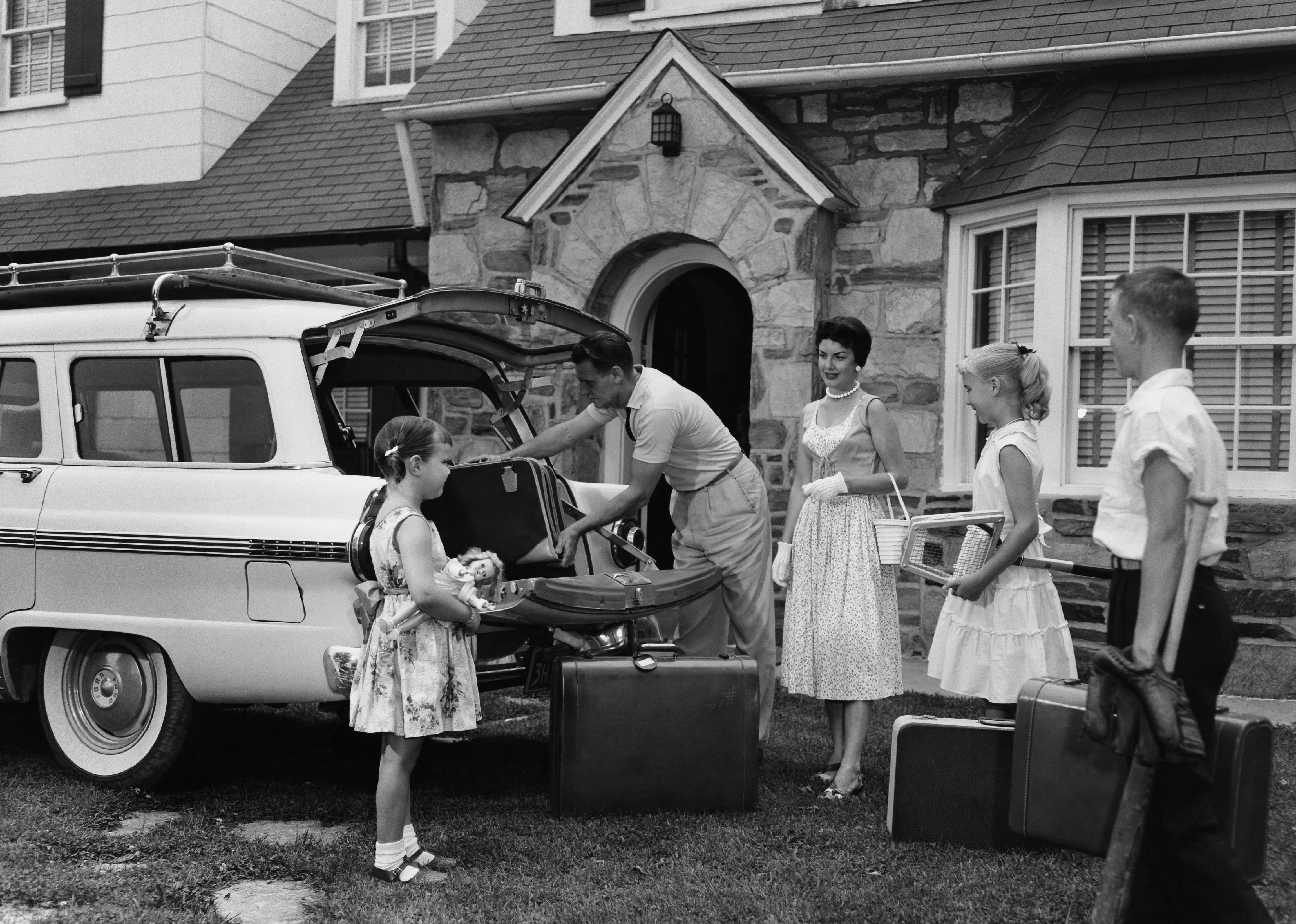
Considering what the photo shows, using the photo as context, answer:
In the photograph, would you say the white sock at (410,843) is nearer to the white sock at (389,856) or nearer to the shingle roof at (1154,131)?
the white sock at (389,856)

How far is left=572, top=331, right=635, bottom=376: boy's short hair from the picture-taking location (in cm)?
584

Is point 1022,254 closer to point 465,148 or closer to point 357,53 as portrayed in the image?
point 465,148

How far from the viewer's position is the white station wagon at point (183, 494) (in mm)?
5152

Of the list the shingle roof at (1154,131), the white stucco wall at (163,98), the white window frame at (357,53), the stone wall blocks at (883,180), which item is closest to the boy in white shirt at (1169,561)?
the shingle roof at (1154,131)

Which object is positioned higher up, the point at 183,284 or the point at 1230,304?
the point at 1230,304

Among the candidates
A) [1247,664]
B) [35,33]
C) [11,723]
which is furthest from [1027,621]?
[35,33]

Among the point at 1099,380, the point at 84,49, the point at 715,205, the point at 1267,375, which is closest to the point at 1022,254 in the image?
the point at 1099,380

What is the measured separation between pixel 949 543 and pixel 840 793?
3.68ft

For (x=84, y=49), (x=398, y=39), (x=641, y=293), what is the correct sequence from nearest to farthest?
(x=641, y=293)
(x=398, y=39)
(x=84, y=49)

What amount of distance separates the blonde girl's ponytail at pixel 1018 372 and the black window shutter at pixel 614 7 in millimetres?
6494

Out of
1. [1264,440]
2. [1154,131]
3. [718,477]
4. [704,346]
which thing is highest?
[1154,131]

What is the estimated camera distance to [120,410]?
Answer: 18.8 ft

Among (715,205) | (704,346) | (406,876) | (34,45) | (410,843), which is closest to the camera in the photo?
(406,876)

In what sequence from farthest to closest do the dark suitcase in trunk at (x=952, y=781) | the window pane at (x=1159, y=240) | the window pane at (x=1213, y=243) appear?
the window pane at (x=1159, y=240) < the window pane at (x=1213, y=243) < the dark suitcase in trunk at (x=952, y=781)
